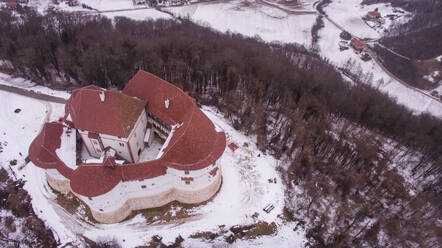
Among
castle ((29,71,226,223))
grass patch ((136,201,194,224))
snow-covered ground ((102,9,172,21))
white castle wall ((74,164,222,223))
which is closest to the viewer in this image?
castle ((29,71,226,223))

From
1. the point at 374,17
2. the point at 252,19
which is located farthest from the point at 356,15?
the point at 252,19

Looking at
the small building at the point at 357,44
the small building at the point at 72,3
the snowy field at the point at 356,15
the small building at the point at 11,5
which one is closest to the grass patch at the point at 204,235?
the small building at the point at 357,44

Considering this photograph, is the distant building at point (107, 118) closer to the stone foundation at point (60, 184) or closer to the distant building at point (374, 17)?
the stone foundation at point (60, 184)

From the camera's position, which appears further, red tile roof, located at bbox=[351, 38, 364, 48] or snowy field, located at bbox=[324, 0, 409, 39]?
snowy field, located at bbox=[324, 0, 409, 39]

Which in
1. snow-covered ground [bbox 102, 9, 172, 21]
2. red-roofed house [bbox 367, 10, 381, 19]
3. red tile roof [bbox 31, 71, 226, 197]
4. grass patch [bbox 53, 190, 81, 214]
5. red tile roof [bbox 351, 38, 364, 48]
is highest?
red-roofed house [bbox 367, 10, 381, 19]

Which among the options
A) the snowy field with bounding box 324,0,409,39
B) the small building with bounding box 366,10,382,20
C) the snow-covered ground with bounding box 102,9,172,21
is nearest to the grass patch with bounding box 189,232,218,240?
the snow-covered ground with bounding box 102,9,172,21

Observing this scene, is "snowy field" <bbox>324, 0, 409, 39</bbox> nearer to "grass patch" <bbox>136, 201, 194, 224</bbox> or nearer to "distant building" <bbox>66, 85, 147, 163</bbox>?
"distant building" <bbox>66, 85, 147, 163</bbox>

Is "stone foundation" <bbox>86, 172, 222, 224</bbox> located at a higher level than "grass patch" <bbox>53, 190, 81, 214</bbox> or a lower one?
higher

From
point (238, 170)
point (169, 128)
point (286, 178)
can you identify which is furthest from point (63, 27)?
point (286, 178)
